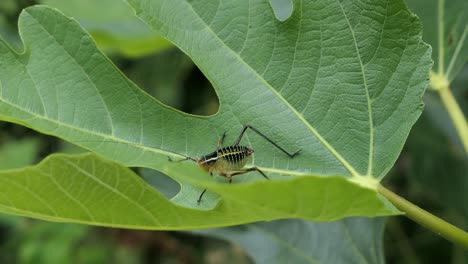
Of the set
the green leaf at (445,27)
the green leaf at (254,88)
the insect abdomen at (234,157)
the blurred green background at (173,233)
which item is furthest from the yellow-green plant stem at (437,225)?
the blurred green background at (173,233)

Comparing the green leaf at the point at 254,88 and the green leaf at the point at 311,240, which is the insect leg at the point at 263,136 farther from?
the green leaf at the point at 311,240

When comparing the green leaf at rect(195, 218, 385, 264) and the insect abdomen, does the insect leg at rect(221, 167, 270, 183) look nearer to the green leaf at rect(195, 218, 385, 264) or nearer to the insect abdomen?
the insect abdomen

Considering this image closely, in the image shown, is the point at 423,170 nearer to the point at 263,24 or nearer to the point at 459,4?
the point at 459,4

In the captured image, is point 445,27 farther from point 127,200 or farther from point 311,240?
point 127,200

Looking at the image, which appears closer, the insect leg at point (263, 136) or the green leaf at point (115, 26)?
the insect leg at point (263, 136)


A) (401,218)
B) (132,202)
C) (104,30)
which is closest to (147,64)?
(104,30)

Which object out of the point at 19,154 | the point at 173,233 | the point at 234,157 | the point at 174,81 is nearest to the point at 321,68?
the point at 234,157

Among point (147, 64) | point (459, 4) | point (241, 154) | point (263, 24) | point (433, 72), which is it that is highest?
point (459, 4)
